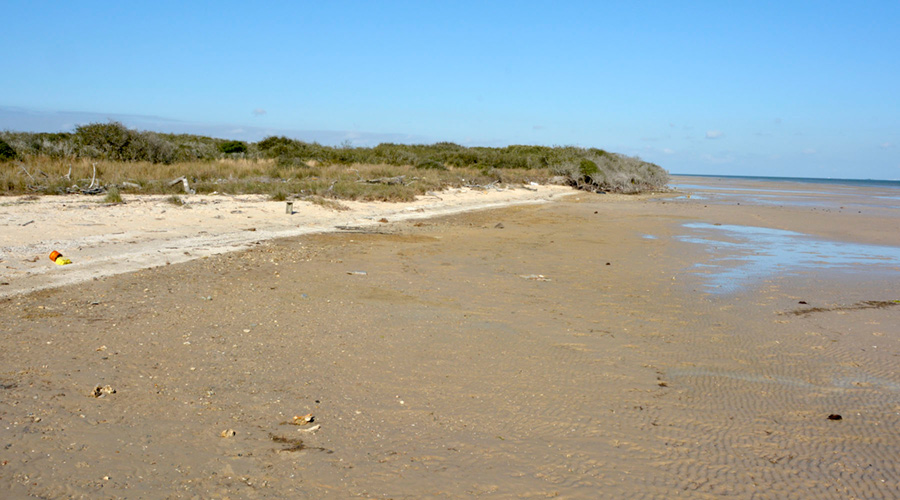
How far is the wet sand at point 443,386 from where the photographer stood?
326 centimetres

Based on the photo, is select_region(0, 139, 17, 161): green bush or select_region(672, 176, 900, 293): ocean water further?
select_region(0, 139, 17, 161): green bush

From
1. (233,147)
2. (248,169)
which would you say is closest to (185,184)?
(248,169)

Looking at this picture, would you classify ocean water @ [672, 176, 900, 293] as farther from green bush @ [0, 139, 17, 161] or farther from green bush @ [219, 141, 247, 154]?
green bush @ [219, 141, 247, 154]

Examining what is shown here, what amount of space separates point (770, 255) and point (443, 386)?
9734 millimetres

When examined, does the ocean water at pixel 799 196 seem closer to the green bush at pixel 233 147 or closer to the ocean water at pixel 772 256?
the ocean water at pixel 772 256

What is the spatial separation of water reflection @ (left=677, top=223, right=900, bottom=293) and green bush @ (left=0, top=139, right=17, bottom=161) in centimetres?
2019

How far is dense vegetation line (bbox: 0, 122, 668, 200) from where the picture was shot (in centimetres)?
1733

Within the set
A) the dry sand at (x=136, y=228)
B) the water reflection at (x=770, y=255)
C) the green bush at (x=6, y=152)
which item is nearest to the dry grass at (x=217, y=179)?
the dry sand at (x=136, y=228)

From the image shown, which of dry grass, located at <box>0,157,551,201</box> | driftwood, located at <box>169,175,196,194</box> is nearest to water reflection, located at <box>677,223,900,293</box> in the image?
dry grass, located at <box>0,157,551,201</box>

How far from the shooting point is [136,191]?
639 inches

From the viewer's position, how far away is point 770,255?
12008 mm

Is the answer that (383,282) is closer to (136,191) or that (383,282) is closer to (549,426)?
(549,426)

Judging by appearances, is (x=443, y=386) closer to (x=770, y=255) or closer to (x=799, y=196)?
(x=770, y=255)

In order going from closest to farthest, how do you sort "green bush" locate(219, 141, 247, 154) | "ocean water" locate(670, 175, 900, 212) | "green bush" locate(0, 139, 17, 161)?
"green bush" locate(0, 139, 17, 161) → "ocean water" locate(670, 175, 900, 212) → "green bush" locate(219, 141, 247, 154)
